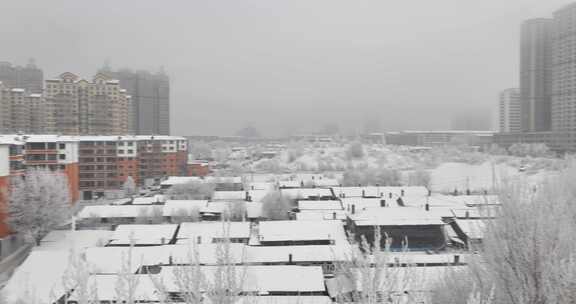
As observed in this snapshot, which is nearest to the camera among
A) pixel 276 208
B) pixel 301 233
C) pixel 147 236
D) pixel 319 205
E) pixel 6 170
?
pixel 301 233

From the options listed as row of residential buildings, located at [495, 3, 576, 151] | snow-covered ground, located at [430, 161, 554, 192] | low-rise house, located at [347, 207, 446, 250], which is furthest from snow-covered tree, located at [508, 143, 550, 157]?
low-rise house, located at [347, 207, 446, 250]

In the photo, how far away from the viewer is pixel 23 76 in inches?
2120

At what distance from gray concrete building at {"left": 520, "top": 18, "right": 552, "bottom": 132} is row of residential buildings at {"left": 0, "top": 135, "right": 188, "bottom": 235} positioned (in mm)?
39136

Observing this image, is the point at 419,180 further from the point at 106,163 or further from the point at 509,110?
the point at 509,110

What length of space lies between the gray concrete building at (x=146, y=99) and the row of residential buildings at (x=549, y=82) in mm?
44760

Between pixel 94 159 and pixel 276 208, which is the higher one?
pixel 94 159

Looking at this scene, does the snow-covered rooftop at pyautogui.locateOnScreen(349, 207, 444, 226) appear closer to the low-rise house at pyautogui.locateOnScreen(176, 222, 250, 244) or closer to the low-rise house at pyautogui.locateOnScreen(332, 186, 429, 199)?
the low-rise house at pyautogui.locateOnScreen(176, 222, 250, 244)

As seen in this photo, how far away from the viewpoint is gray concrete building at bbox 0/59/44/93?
52219 mm

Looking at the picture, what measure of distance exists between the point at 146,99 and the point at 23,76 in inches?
638

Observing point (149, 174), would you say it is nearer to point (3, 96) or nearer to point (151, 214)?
point (151, 214)

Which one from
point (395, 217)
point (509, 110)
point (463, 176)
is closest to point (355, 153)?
point (463, 176)

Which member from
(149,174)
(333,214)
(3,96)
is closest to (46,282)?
(333,214)

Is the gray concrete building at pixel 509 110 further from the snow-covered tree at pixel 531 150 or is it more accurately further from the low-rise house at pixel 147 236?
the low-rise house at pixel 147 236

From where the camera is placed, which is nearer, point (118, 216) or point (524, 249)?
point (524, 249)
